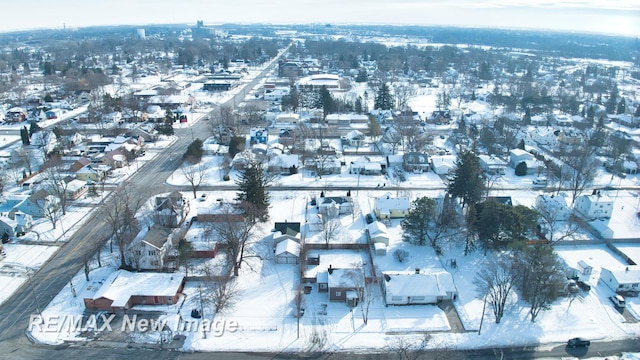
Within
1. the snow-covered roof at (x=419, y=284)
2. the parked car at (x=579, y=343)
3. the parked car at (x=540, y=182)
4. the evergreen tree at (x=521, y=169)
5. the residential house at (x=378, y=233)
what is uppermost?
the evergreen tree at (x=521, y=169)

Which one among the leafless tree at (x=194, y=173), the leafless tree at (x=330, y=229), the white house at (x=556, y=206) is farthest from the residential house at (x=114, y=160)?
the white house at (x=556, y=206)

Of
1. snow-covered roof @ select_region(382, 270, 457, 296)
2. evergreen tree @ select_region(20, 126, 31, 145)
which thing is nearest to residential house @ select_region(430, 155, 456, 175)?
snow-covered roof @ select_region(382, 270, 457, 296)

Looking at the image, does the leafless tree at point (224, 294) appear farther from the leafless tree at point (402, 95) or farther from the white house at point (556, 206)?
the leafless tree at point (402, 95)

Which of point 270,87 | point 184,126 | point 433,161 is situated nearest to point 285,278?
point 433,161

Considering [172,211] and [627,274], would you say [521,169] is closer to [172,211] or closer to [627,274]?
[627,274]

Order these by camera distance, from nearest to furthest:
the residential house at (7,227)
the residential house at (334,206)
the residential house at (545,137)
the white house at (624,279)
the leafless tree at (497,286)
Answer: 1. the leafless tree at (497,286)
2. the white house at (624,279)
3. the residential house at (7,227)
4. the residential house at (334,206)
5. the residential house at (545,137)

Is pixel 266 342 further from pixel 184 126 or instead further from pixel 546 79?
pixel 546 79
